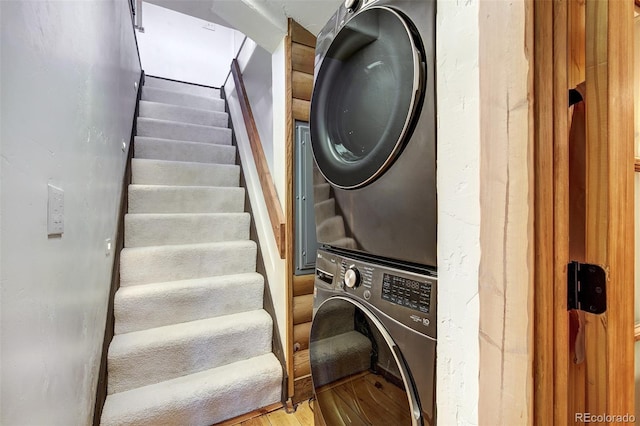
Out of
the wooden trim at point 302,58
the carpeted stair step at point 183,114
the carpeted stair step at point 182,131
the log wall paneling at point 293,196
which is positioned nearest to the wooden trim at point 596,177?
the log wall paneling at point 293,196

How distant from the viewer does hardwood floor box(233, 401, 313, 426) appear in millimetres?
1435

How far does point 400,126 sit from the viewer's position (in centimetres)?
65

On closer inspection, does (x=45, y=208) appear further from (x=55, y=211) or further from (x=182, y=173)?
(x=182, y=173)

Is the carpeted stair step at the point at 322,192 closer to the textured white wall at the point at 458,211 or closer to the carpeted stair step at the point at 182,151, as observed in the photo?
the textured white wall at the point at 458,211

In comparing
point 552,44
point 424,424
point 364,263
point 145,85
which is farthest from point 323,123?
point 145,85

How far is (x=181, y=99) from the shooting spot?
3281 millimetres

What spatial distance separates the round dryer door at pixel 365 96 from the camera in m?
0.65

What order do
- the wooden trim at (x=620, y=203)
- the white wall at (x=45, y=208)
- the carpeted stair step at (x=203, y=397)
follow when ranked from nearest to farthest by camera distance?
the wooden trim at (x=620, y=203) < the white wall at (x=45, y=208) < the carpeted stair step at (x=203, y=397)

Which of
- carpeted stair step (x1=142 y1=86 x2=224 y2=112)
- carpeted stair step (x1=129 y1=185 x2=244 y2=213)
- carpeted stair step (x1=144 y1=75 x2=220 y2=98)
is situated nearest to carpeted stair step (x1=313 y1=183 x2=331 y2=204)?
carpeted stair step (x1=129 y1=185 x2=244 y2=213)

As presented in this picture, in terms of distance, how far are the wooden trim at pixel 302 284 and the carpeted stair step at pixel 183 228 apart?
754 mm

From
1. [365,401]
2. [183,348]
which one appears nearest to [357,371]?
[365,401]

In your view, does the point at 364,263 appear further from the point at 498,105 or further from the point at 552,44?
the point at 552,44

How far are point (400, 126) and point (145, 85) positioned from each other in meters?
3.64

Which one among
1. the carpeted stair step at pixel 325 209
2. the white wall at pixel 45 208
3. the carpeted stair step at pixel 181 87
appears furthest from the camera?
the carpeted stair step at pixel 181 87
